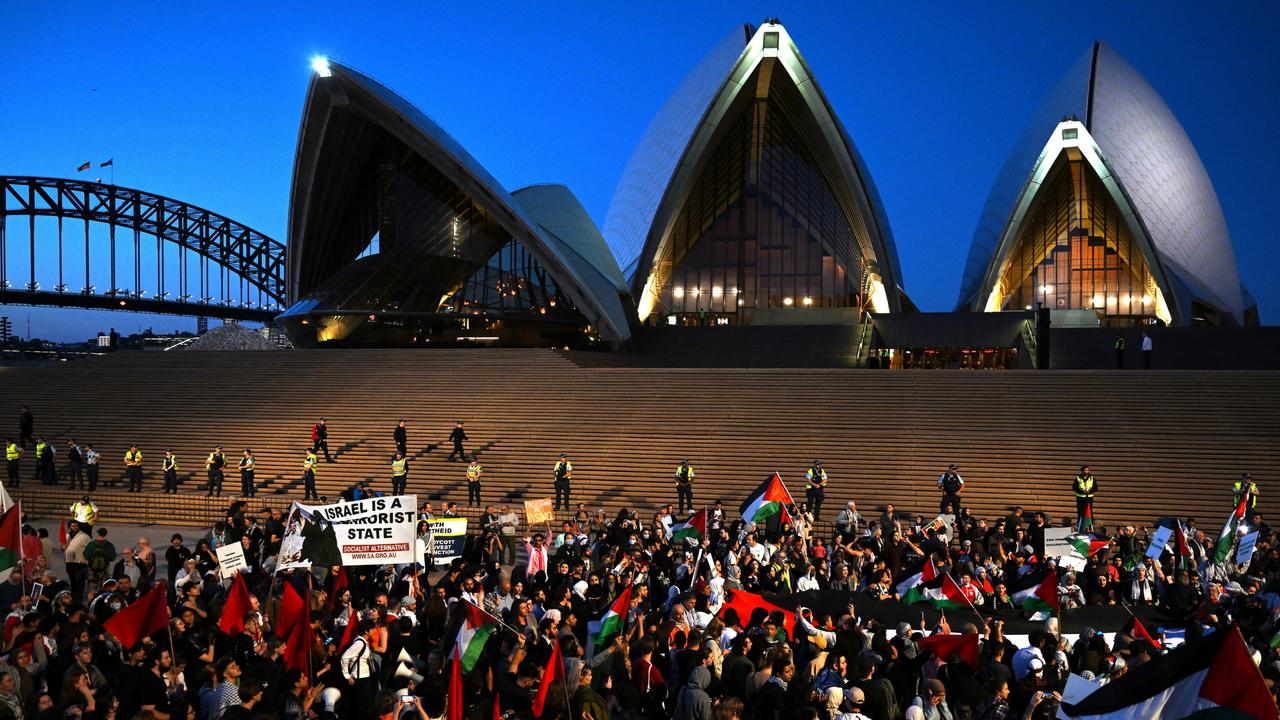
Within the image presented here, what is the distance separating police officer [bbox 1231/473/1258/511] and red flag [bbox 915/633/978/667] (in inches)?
337

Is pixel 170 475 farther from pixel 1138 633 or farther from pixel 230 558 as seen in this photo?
pixel 1138 633

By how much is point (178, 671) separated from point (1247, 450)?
17566 mm

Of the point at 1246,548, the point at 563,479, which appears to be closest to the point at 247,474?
the point at 563,479

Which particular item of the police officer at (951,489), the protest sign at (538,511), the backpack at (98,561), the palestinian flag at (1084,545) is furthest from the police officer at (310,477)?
the palestinian flag at (1084,545)

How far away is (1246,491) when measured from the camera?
44.0 feet

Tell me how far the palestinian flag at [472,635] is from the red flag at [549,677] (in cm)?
91

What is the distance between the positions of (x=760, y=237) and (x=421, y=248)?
13.7 m

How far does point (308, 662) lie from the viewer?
6426 millimetres

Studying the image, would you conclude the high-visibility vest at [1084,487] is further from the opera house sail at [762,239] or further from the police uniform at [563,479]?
the opera house sail at [762,239]

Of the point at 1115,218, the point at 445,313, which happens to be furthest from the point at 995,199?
the point at 445,313

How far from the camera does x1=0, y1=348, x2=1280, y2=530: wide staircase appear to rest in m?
17.4

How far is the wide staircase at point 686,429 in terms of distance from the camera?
1738 centimetres

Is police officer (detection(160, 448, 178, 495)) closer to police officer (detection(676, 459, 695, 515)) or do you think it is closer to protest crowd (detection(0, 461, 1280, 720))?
protest crowd (detection(0, 461, 1280, 720))

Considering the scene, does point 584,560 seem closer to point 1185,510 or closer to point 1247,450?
point 1185,510
